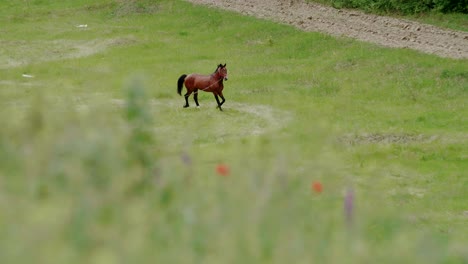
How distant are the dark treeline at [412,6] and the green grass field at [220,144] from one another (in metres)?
4.23

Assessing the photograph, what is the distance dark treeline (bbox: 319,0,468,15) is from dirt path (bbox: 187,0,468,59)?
22.4 inches

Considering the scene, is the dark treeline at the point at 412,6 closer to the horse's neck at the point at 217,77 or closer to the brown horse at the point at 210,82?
the brown horse at the point at 210,82

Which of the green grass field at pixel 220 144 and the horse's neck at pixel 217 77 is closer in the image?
the green grass field at pixel 220 144

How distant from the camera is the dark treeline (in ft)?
130

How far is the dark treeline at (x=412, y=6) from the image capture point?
3950cm

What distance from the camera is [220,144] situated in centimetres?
2177

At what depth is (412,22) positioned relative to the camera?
38.5 metres

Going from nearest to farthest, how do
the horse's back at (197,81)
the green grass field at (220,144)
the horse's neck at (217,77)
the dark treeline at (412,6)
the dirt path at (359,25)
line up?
the green grass field at (220,144) → the horse's neck at (217,77) → the horse's back at (197,81) → the dirt path at (359,25) → the dark treeline at (412,6)

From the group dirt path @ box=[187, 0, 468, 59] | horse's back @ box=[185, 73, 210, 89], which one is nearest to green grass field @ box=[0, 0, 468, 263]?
horse's back @ box=[185, 73, 210, 89]

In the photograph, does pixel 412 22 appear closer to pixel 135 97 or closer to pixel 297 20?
pixel 297 20

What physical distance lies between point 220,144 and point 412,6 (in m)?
20.8

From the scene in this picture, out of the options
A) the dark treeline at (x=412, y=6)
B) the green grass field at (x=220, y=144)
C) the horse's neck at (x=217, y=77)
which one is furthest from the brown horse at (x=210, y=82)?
the dark treeline at (x=412, y=6)

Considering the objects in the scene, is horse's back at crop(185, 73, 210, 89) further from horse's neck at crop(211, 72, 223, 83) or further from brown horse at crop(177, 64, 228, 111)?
horse's neck at crop(211, 72, 223, 83)

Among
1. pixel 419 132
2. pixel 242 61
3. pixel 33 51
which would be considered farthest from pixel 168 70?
pixel 419 132
